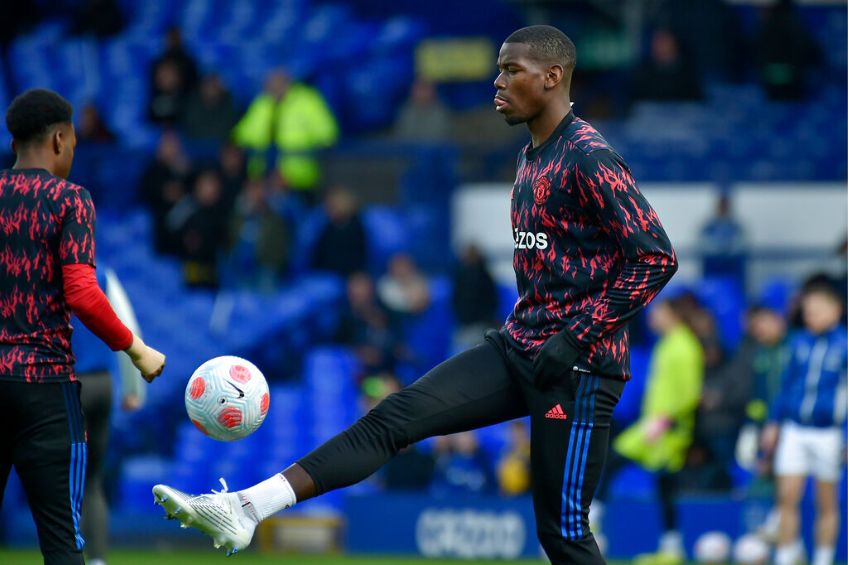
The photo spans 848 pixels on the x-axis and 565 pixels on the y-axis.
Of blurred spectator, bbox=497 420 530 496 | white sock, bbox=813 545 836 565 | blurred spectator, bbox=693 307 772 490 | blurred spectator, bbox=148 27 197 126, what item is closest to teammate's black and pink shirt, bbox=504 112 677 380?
white sock, bbox=813 545 836 565

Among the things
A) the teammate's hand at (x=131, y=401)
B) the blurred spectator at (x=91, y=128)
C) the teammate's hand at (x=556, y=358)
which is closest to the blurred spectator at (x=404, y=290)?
the blurred spectator at (x=91, y=128)

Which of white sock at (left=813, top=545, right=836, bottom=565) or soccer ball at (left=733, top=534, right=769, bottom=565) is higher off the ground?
white sock at (left=813, top=545, right=836, bottom=565)

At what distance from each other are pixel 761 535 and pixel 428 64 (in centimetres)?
944

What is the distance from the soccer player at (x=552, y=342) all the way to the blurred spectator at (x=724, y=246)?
9716mm

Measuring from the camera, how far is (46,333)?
19.5ft

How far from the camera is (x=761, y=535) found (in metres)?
12.0

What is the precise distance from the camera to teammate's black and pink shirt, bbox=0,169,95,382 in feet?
19.2

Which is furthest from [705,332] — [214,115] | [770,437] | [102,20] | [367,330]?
[102,20]

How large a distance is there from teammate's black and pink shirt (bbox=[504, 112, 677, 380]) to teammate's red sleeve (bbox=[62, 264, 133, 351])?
1639 millimetres

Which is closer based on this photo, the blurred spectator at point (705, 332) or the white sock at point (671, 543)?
the white sock at point (671, 543)

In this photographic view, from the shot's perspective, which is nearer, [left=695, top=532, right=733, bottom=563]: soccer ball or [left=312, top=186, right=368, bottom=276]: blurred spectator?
[left=695, top=532, right=733, bottom=563]: soccer ball

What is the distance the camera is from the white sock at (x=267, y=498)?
18.4 feet

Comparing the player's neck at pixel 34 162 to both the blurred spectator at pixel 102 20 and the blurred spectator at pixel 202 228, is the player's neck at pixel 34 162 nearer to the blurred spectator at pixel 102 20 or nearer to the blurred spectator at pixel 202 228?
the blurred spectator at pixel 202 228

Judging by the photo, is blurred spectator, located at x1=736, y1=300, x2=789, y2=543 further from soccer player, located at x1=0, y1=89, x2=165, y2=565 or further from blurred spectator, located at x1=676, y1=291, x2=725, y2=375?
soccer player, located at x1=0, y1=89, x2=165, y2=565
